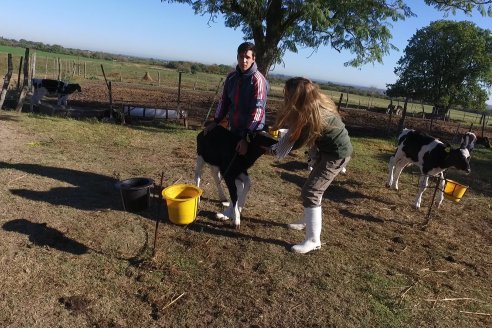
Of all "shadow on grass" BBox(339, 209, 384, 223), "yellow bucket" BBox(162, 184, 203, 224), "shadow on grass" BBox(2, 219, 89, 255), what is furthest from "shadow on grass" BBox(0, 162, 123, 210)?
"shadow on grass" BBox(339, 209, 384, 223)

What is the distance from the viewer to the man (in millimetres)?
4609

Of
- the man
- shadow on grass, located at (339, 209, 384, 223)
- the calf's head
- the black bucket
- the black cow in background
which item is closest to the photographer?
Result: the man

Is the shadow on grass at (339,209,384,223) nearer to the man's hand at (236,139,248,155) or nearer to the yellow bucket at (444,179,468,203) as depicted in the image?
the yellow bucket at (444,179,468,203)

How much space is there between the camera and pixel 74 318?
328 centimetres

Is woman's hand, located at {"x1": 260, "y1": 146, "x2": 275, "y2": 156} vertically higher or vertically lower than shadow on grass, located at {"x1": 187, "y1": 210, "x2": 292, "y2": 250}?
higher

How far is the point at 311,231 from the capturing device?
4.62 m

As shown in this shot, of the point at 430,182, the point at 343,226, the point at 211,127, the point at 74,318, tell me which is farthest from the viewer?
the point at 430,182

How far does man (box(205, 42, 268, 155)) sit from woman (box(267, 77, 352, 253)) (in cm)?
62

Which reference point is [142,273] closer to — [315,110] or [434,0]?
[315,110]

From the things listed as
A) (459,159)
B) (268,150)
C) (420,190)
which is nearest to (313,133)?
(268,150)

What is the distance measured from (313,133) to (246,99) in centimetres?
116

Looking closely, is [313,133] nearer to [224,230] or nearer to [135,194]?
[224,230]

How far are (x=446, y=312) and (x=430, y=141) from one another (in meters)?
4.17

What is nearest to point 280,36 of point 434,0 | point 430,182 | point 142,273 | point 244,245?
point 434,0
